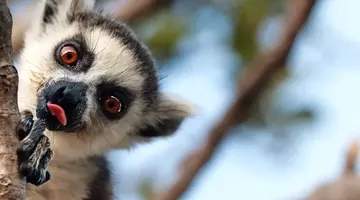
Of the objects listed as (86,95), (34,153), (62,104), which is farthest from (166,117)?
(34,153)

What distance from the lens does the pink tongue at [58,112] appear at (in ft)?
7.42

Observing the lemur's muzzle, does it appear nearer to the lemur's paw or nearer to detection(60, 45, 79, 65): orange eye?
detection(60, 45, 79, 65): orange eye

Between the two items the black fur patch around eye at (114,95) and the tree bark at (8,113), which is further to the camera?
the black fur patch around eye at (114,95)

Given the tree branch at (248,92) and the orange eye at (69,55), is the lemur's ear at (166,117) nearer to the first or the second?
the tree branch at (248,92)

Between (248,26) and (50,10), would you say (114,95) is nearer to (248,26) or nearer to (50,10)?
(50,10)

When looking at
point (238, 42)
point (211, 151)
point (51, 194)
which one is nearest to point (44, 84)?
point (51, 194)

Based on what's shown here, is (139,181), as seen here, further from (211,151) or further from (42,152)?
(42,152)

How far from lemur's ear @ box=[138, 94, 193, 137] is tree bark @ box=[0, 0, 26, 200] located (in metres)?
1.52

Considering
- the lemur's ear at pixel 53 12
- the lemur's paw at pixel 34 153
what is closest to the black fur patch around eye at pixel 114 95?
the lemur's ear at pixel 53 12

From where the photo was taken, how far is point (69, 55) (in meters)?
2.69

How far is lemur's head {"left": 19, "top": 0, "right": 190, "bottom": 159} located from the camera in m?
2.41

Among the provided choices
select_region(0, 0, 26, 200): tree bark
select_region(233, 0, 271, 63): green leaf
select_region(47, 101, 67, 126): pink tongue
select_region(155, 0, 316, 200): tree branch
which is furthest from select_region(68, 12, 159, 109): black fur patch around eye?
select_region(233, 0, 271, 63): green leaf

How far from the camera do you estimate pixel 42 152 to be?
1.69 meters

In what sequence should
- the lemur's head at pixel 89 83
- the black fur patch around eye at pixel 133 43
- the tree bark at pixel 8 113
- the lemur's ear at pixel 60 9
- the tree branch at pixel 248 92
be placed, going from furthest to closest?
the tree branch at pixel 248 92 < the lemur's ear at pixel 60 9 < the black fur patch around eye at pixel 133 43 < the lemur's head at pixel 89 83 < the tree bark at pixel 8 113
